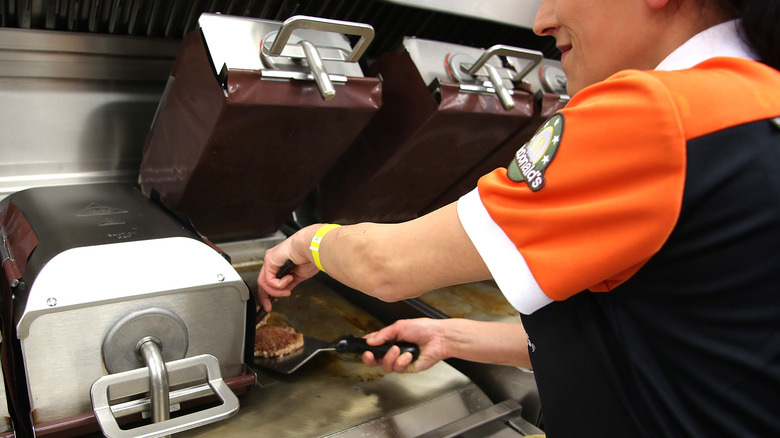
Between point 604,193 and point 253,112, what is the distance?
744 mm

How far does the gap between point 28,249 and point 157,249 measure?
212 mm

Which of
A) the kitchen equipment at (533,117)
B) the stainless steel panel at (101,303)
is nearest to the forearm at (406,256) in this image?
the stainless steel panel at (101,303)

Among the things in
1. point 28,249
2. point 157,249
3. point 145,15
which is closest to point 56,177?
point 145,15

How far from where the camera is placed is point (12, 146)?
4.64 feet

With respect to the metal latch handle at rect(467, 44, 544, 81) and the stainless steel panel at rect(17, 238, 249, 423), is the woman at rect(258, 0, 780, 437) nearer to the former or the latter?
the stainless steel panel at rect(17, 238, 249, 423)

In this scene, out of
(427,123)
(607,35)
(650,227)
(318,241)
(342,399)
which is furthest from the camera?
(427,123)

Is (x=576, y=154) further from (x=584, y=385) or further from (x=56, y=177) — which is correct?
(x=56, y=177)

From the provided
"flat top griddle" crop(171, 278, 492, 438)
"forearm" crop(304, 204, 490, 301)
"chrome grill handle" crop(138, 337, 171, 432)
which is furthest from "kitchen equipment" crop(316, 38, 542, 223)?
"chrome grill handle" crop(138, 337, 171, 432)

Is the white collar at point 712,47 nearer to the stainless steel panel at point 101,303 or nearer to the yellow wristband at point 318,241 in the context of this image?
the yellow wristband at point 318,241

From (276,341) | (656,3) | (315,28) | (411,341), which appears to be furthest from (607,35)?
(276,341)

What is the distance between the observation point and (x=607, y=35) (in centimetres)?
74

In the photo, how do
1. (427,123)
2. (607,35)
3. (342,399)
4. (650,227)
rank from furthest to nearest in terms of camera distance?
(427,123) < (342,399) < (607,35) < (650,227)

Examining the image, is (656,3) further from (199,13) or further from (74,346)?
(199,13)

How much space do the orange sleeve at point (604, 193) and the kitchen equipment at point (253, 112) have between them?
0.58 m
